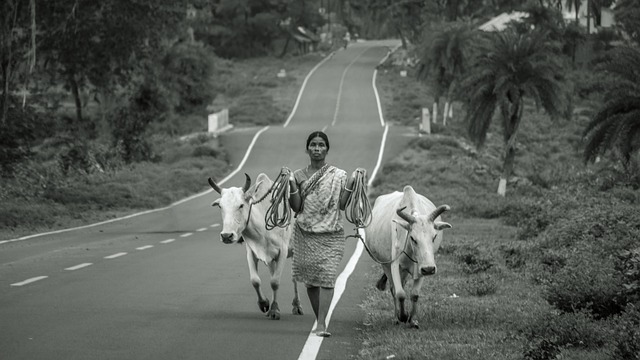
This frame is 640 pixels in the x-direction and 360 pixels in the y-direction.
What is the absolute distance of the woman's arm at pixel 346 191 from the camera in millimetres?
11664

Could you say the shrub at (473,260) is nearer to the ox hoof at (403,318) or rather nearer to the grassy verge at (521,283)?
the grassy verge at (521,283)

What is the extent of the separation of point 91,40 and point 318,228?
25.3 m

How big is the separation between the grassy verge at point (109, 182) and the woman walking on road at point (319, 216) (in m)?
15.8

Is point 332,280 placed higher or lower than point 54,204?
higher

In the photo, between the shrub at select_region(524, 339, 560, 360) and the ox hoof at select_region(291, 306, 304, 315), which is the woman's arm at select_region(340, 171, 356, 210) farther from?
the shrub at select_region(524, 339, 560, 360)

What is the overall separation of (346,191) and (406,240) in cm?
105

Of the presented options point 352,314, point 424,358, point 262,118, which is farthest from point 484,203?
point 262,118

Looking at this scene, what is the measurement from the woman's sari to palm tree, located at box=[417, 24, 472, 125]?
1835 inches

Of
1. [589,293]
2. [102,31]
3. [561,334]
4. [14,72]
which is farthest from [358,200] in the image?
[102,31]

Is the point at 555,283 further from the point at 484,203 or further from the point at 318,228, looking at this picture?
the point at 484,203

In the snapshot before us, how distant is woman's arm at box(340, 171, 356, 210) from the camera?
38.3ft

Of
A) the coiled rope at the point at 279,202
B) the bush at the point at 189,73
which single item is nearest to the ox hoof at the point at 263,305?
the coiled rope at the point at 279,202

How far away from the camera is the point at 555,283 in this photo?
1284 centimetres

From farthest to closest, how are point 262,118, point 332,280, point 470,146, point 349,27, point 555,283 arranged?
point 349,27 < point 262,118 < point 470,146 < point 555,283 < point 332,280
